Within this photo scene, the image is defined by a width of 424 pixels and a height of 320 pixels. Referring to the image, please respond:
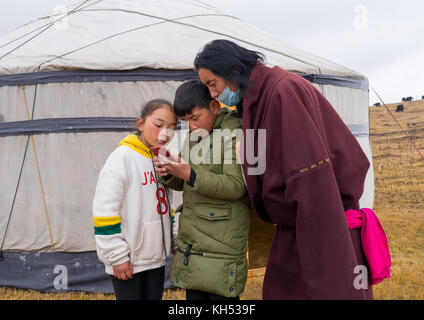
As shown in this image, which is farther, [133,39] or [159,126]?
[133,39]

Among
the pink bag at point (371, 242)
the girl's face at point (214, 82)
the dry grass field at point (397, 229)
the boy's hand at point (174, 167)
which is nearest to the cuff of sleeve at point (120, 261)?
the boy's hand at point (174, 167)

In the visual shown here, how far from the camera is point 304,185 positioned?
1093 mm

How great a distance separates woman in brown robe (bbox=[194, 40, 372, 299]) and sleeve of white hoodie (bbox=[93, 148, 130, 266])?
564mm

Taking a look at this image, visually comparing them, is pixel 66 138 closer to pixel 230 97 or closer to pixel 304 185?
pixel 230 97

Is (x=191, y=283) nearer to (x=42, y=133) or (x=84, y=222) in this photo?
(x=84, y=222)

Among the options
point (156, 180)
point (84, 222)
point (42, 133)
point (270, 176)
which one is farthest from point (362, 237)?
point (42, 133)

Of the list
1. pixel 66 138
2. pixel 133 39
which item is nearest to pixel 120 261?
pixel 66 138

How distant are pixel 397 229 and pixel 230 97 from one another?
432 centimetres

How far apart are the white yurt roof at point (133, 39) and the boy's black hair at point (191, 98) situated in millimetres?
1648

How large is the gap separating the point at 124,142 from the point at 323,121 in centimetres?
92

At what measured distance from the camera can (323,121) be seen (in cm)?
125

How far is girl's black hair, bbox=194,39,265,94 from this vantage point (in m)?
1.35

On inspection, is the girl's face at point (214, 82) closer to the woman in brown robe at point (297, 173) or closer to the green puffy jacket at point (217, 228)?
the woman in brown robe at point (297, 173)

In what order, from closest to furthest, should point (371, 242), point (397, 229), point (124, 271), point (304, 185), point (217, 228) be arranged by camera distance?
point (304, 185), point (371, 242), point (217, 228), point (124, 271), point (397, 229)
